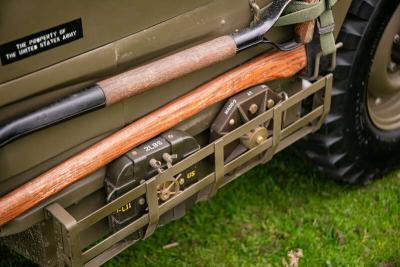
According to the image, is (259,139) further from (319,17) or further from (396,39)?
(396,39)

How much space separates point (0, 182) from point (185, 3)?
799 mm

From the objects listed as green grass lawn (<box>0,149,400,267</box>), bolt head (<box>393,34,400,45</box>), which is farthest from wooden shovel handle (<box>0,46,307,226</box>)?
green grass lawn (<box>0,149,400,267</box>)

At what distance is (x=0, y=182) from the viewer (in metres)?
2.28

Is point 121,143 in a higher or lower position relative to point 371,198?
higher

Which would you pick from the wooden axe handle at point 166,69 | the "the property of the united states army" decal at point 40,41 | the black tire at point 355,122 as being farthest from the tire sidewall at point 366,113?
the "the property of the united states army" decal at point 40,41

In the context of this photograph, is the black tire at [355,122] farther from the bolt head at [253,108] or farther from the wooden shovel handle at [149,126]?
the bolt head at [253,108]

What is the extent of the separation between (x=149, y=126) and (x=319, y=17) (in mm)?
772

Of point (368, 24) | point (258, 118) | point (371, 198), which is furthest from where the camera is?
point (371, 198)

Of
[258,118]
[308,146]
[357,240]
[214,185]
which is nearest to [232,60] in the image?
[258,118]

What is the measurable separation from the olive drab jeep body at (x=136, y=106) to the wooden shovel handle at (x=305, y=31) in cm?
3

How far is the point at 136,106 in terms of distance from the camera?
252 centimetres

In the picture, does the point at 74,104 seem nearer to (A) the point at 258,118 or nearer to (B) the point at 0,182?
(B) the point at 0,182

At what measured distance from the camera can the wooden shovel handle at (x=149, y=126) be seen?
231cm

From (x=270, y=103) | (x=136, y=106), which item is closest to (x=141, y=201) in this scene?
(x=136, y=106)
